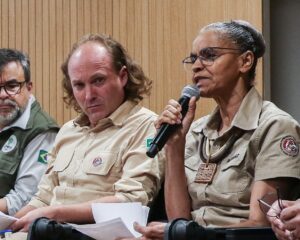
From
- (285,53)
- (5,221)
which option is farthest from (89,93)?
(285,53)

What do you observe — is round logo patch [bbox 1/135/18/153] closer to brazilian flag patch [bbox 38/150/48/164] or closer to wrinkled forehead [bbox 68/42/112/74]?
brazilian flag patch [bbox 38/150/48/164]

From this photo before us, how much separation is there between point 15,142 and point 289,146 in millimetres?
1517

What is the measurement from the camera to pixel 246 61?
7.88 feet

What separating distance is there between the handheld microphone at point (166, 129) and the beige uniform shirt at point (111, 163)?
0.96ft

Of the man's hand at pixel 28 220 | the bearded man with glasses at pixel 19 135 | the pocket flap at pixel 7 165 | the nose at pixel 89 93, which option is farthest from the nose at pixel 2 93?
the man's hand at pixel 28 220

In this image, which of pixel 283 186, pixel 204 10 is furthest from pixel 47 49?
pixel 283 186

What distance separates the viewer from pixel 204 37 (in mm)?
2410

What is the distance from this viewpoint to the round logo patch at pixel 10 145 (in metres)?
3.15

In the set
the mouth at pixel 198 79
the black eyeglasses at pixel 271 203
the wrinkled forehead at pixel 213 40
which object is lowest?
the black eyeglasses at pixel 271 203

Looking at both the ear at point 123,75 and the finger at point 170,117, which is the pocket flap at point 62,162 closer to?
the ear at point 123,75

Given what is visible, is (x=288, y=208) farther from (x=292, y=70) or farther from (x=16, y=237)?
(x=292, y=70)

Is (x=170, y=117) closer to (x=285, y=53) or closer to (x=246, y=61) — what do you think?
(x=246, y=61)

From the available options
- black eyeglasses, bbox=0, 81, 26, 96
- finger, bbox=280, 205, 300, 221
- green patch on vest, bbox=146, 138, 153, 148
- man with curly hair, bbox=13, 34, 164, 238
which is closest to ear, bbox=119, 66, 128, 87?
man with curly hair, bbox=13, 34, 164, 238

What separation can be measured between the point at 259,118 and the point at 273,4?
6.44 feet
